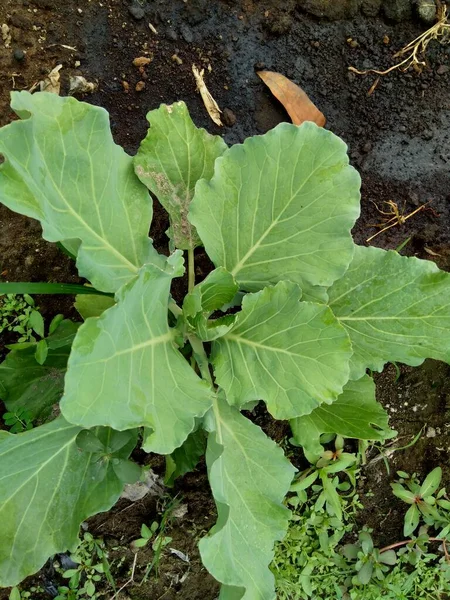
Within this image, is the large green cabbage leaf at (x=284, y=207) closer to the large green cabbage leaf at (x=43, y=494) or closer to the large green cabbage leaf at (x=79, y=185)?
the large green cabbage leaf at (x=79, y=185)

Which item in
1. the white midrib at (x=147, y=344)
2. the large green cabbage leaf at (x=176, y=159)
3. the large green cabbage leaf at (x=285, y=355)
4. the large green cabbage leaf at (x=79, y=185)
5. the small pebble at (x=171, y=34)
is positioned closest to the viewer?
the white midrib at (x=147, y=344)

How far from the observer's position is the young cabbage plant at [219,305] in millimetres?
1618

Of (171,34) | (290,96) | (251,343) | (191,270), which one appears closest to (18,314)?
(191,270)

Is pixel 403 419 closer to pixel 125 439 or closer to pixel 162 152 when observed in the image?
pixel 125 439

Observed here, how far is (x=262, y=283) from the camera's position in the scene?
191 cm

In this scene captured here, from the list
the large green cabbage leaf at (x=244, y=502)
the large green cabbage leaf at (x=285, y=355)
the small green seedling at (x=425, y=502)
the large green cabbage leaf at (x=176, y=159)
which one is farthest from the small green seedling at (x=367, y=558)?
the large green cabbage leaf at (x=176, y=159)

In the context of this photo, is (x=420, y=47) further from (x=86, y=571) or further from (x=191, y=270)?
(x=86, y=571)

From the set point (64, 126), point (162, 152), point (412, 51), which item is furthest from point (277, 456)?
point (412, 51)

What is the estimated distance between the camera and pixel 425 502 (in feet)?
8.08

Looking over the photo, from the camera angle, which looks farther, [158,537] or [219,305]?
[158,537]

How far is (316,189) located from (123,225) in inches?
22.8

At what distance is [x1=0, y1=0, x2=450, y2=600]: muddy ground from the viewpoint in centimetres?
216

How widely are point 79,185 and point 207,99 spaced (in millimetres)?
778

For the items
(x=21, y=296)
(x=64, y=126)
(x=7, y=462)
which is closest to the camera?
(x=64, y=126)
